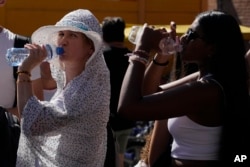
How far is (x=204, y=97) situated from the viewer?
3014 millimetres

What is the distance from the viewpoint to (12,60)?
400 cm

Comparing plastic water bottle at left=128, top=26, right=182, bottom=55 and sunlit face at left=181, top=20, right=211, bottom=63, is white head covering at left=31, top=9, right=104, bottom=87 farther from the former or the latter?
sunlit face at left=181, top=20, right=211, bottom=63

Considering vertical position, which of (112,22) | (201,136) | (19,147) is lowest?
(112,22)

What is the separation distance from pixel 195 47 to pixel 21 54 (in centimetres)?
117

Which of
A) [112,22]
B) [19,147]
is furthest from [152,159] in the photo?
[112,22]

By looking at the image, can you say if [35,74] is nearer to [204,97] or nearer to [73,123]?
[73,123]

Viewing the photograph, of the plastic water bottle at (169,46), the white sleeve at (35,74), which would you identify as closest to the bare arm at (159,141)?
the plastic water bottle at (169,46)

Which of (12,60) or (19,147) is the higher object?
(12,60)

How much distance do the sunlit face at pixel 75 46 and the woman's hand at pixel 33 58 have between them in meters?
0.10

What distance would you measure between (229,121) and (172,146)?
376 mm

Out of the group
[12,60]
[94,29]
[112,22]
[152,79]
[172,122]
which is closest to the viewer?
[172,122]

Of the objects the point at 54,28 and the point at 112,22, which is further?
the point at 112,22

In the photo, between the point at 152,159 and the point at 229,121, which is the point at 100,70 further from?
the point at 229,121

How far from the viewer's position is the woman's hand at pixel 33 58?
354 cm
